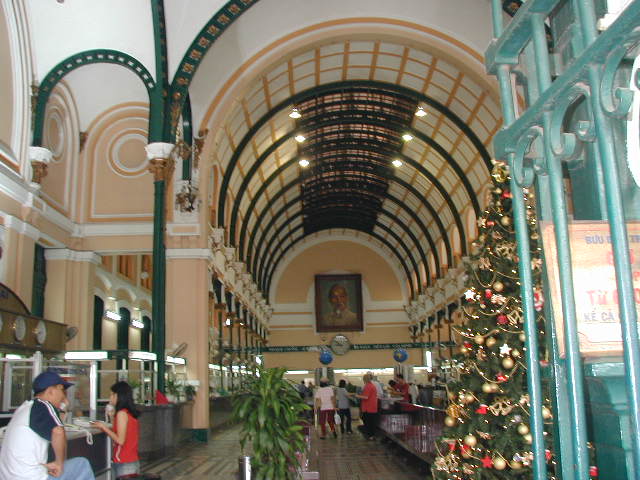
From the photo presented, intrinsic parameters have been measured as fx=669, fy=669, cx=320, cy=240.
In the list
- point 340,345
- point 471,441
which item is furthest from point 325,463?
point 340,345

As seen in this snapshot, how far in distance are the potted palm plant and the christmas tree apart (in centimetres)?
129

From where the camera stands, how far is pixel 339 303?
4288 cm

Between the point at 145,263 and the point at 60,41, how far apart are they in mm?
10664

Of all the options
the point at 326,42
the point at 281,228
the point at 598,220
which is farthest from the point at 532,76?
the point at 281,228

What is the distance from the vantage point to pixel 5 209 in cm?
1098

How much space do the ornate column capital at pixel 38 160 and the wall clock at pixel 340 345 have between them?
103 ft

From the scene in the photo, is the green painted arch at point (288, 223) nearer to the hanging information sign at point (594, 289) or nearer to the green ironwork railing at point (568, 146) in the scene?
the green ironwork railing at point (568, 146)

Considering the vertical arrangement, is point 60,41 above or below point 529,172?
above

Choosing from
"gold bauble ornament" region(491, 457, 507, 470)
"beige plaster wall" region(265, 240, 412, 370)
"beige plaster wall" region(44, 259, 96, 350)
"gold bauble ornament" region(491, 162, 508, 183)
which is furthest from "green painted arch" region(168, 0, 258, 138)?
"beige plaster wall" region(265, 240, 412, 370)

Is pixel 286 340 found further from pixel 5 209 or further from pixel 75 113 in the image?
pixel 5 209

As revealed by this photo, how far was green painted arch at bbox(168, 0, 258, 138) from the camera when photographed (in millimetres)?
12180

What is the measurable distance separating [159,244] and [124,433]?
6153 millimetres

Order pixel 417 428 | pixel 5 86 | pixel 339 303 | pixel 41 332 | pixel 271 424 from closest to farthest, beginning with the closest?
pixel 271 424 → pixel 417 428 → pixel 41 332 → pixel 5 86 → pixel 339 303

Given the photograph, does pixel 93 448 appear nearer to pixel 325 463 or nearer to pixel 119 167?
pixel 325 463
